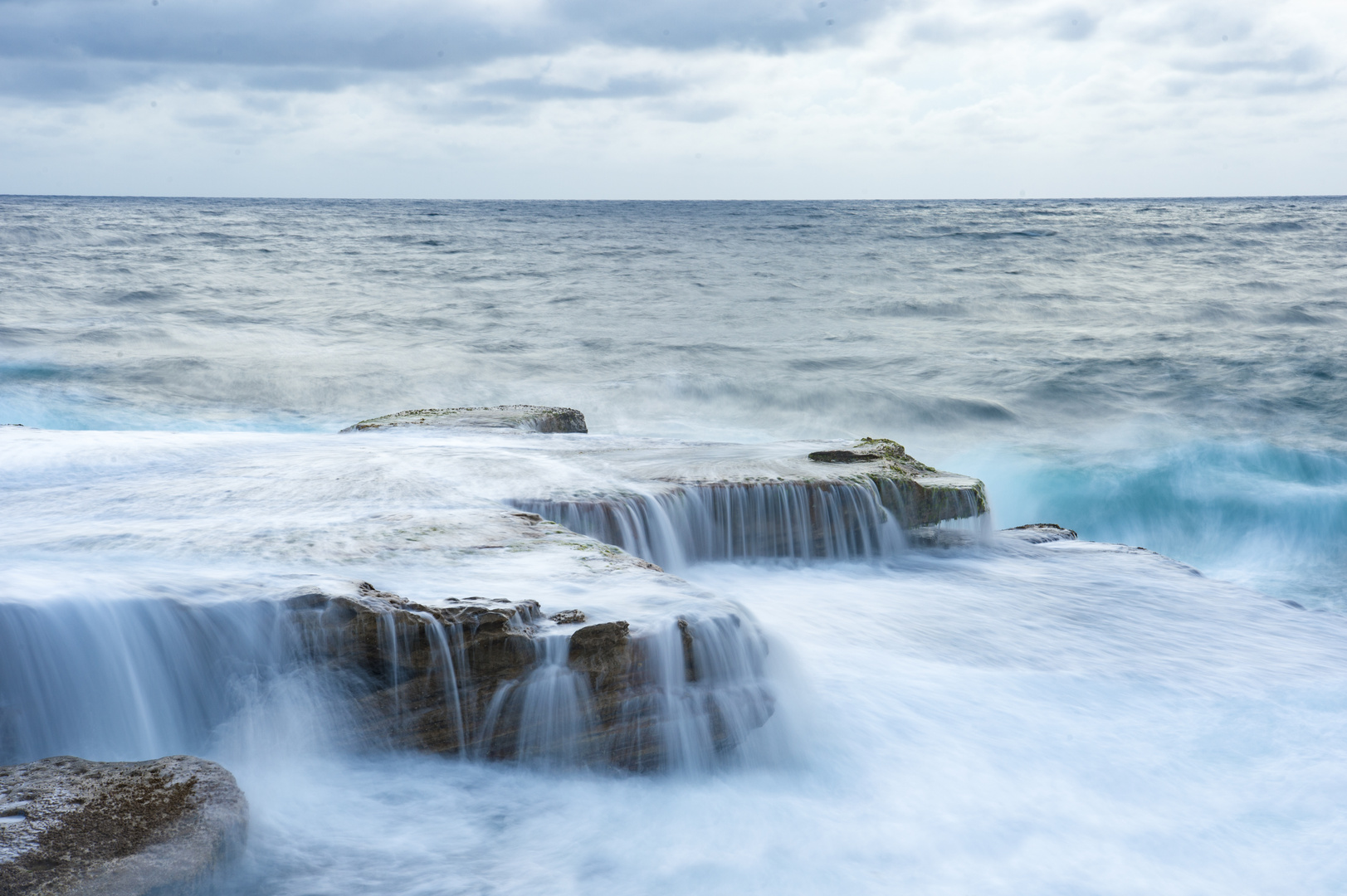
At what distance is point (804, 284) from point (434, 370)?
43.7 ft

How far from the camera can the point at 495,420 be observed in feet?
23.6

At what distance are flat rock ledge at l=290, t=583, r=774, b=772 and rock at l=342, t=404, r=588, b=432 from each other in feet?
12.3

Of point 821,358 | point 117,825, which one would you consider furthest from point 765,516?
point 821,358

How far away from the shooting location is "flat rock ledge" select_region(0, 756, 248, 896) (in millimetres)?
2334

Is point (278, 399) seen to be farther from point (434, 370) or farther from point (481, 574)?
point (481, 574)

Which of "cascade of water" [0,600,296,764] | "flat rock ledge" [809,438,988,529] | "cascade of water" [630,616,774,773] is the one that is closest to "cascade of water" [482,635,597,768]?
"cascade of water" [630,616,774,773]

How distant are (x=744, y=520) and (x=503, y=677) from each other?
236 cm

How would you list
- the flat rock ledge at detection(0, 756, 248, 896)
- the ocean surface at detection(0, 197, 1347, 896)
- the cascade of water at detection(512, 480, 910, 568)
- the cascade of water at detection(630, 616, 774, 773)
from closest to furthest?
the flat rock ledge at detection(0, 756, 248, 896) → the ocean surface at detection(0, 197, 1347, 896) → the cascade of water at detection(630, 616, 774, 773) → the cascade of water at detection(512, 480, 910, 568)

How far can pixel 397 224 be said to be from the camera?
53.4 m

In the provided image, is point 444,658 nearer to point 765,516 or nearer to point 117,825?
point 117,825

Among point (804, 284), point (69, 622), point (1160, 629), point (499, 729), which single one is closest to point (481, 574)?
point (499, 729)

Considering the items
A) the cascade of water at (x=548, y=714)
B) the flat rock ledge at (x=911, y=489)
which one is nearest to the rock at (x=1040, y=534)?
the flat rock ledge at (x=911, y=489)

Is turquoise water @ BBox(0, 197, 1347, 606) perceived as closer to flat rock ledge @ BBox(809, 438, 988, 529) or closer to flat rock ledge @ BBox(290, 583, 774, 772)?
flat rock ledge @ BBox(809, 438, 988, 529)

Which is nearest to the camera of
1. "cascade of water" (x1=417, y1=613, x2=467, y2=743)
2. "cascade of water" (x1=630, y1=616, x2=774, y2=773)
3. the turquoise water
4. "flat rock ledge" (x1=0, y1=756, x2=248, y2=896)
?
"flat rock ledge" (x1=0, y1=756, x2=248, y2=896)
